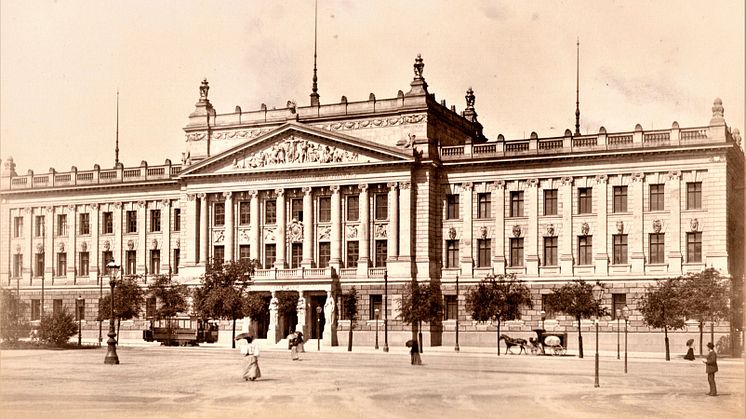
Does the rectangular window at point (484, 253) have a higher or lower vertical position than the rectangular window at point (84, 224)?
lower

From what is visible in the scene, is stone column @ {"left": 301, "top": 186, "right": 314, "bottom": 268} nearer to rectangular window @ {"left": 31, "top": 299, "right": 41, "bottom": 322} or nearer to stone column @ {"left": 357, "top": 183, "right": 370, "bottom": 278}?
stone column @ {"left": 357, "top": 183, "right": 370, "bottom": 278}

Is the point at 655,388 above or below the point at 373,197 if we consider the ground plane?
below

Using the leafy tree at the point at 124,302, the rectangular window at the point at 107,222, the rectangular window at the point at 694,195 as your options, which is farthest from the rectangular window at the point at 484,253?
the rectangular window at the point at 107,222

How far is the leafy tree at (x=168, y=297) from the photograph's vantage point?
71875 mm

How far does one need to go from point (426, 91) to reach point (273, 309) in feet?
61.1

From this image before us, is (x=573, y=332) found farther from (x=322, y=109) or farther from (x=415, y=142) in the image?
(x=322, y=109)

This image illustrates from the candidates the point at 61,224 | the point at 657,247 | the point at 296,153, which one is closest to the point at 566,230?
the point at 657,247

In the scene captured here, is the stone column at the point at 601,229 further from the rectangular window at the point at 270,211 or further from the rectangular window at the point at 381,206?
the rectangular window at the point at 270,211

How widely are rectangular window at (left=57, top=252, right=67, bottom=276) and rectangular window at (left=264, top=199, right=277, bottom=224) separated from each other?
18022mm

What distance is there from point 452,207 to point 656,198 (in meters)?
14.2

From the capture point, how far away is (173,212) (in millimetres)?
82688

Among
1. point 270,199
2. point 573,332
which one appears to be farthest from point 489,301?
point 270,199

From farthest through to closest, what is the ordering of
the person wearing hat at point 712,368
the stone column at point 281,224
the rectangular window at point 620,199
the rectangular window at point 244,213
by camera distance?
the rectangular window at point 244,213 < the stone column at point 281,224 < the rectangular window at point 620,199 < the person wearing hat at point 712,368

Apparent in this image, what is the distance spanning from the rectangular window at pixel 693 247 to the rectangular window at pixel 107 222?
4457cm
